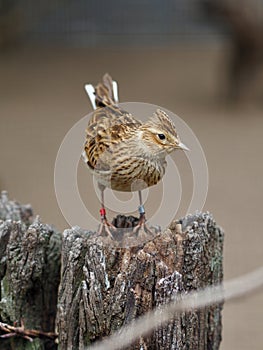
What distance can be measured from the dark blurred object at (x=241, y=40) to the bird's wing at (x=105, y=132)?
19.5 feet

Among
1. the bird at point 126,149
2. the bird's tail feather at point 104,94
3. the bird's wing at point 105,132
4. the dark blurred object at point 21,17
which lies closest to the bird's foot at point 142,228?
the bird at point 126,149

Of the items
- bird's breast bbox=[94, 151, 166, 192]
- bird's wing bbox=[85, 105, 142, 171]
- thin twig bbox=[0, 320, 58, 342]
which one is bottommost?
thin twig bbox=[0, 320, 58, 342]

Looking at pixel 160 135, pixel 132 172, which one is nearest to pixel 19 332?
pixel 132 172

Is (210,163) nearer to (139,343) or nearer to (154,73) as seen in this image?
(154,73)

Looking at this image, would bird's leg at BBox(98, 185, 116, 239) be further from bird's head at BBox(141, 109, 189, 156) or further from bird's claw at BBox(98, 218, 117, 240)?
bird's head at BBox(141, 109, 189, 156)

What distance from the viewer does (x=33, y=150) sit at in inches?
246

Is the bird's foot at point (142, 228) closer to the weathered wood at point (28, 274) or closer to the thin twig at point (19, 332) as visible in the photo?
the weathered wood at point (28, 274)

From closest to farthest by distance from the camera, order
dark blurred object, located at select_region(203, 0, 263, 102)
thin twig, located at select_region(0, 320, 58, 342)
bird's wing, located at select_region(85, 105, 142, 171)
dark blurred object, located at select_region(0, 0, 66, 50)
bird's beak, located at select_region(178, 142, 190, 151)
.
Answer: bird's beak, located at select_region(178, 142, 190, 151), bird's wing, located at select_region(85, 105, 142, 171), thin twig, located at select_region(0, 320, 58, 342), dark blurred object, located at select_region(203, 0, 263, 102), dark blurred object, located at select_region(0, 0, 66, 50)

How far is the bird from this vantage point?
146cm

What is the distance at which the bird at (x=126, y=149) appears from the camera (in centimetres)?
146

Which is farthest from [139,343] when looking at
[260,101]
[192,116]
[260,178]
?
[260,101]

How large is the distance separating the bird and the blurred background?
0.51ft

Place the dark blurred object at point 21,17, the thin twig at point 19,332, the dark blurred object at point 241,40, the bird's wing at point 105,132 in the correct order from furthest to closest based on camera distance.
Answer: the dark blurred object at point 21,17 < the dark blurred object at point 241,40 < the thin twig at point 19,332 < the bird's wing at point 105,132

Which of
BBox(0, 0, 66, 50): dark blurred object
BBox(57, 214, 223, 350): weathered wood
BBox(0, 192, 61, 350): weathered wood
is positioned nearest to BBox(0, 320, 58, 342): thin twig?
BBox(0, 192, 61, 350): weathered wood
